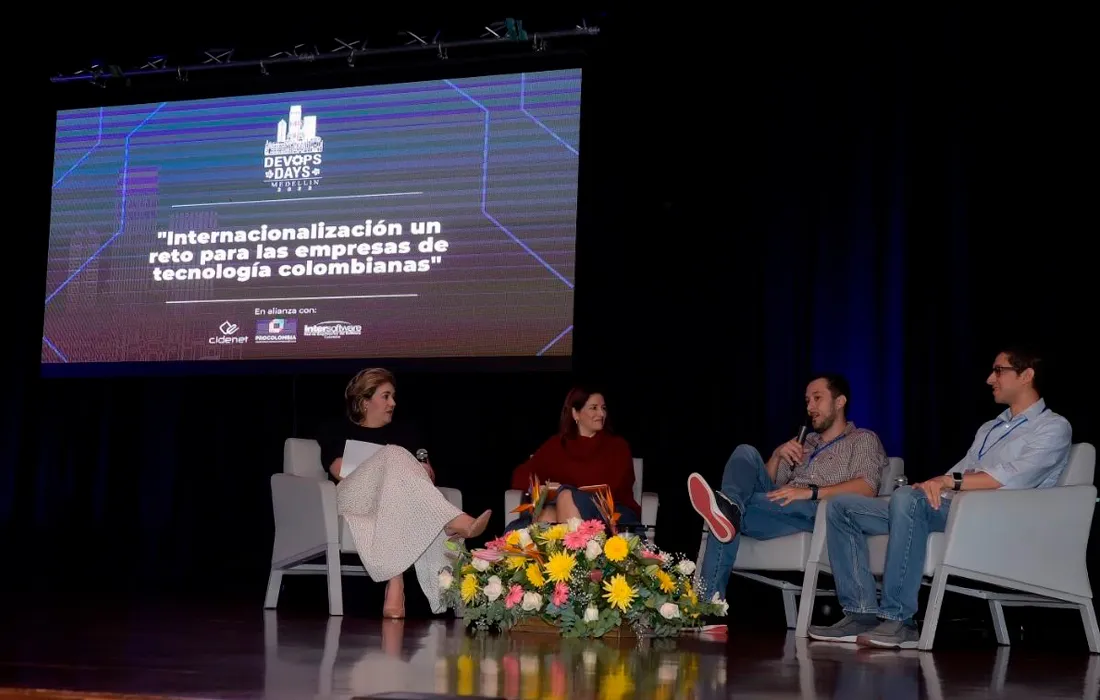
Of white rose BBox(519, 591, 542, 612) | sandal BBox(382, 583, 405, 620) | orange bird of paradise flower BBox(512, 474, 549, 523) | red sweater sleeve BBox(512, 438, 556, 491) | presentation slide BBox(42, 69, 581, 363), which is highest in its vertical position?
presentation slide BBox(42, 69, 581, 363)

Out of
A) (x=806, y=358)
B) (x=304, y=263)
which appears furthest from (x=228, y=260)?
(x=806, y=358)

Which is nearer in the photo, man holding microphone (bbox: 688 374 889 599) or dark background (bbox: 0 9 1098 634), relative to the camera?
man holding microphone (bbox: 688 374 889 599)

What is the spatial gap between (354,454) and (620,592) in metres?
1.62

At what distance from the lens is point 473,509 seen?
18.5ft

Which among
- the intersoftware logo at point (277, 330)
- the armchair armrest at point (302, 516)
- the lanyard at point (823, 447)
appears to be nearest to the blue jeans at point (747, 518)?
the lanyard at point (823, 447)

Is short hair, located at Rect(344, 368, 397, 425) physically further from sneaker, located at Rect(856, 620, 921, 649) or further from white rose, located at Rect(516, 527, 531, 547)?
sneaker, located at Rect(856, 620, 921, 649)

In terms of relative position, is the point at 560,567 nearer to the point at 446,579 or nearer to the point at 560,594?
the point at 560,594

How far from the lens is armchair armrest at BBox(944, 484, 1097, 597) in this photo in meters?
3.75

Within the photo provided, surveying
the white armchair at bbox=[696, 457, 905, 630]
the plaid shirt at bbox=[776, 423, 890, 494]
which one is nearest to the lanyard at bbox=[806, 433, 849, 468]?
the plaid shirt at bbox=[776, 423, 890, 494]

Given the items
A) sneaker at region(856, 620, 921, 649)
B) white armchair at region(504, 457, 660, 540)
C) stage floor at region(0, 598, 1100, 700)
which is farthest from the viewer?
white armchair at region(504, 457, 660, 540)

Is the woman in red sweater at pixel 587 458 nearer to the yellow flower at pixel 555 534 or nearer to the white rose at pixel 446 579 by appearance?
the white rose at pixel 446 579

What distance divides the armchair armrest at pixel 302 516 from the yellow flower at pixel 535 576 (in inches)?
46.6

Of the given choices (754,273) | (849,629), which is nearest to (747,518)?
(849,629)

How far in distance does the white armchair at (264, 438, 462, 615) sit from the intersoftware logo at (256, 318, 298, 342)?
853 mm
